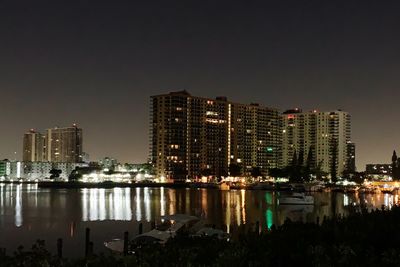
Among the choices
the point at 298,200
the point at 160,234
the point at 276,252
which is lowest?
the point at 298,200

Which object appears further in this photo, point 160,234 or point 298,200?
point 298,200

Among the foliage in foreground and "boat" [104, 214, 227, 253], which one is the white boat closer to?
"boat" [104, 214, 227, 253]

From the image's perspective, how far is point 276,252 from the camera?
13852mm

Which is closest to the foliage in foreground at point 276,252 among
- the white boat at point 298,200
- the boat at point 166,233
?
the boat at point 166,233

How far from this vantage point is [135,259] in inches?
455

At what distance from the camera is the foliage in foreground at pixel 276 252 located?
Result: 456 inches

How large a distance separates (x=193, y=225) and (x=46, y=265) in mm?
34106

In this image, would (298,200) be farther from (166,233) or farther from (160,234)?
(160,234)

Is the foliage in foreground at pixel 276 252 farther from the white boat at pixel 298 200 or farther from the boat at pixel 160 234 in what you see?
the white boat at pixel 298 200

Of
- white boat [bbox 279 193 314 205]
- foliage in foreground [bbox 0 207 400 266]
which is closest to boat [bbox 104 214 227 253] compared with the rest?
foliage in foreground [bbox 0 207 400 266]

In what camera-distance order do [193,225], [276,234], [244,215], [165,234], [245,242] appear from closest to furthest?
[245,242] < [276,234] < [165,234] < [193,225] < [244,215]

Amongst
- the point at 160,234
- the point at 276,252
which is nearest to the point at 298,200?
the point at 160,234

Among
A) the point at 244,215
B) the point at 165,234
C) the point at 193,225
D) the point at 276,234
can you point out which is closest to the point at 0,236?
the point at 193,225

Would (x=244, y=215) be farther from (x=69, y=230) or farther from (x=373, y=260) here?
(x=373, y=260)
